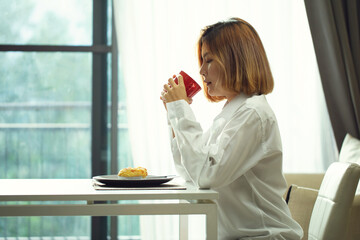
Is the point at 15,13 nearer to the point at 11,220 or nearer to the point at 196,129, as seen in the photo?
the point at 11,220

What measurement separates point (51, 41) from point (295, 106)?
5.59 feet

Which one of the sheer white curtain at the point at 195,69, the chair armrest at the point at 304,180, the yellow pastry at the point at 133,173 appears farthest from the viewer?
the sheer white curtain at the point at 195,69

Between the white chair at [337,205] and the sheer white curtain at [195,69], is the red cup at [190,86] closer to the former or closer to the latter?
the white chair at [337,205]

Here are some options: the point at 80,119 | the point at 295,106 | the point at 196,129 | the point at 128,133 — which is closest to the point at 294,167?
the point at 295,106

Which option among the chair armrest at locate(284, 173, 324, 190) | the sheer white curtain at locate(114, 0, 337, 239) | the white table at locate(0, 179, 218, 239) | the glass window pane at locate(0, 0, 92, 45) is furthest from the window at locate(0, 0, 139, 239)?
the white table at locate(0, 179, 218, 239)

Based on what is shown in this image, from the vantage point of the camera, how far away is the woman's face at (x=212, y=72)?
158cm

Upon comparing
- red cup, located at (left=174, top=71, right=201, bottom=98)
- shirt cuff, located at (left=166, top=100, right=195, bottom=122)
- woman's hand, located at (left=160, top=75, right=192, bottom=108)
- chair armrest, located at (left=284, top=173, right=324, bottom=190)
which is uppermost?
red cup, located at (left=174, top=71, right=201, bottom=98)

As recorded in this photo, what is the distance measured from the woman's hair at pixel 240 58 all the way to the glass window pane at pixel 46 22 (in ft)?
6.04

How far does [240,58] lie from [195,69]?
5.13 ft

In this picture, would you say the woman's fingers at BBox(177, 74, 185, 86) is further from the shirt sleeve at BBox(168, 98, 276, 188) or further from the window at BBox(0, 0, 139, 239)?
the window at BBox(0, 0, 139, 239)

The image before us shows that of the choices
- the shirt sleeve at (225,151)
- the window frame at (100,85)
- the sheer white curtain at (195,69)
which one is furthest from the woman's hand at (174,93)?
the window frame at (100,85)

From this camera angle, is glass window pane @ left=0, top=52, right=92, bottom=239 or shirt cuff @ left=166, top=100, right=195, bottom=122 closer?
shirt cuff @ left=166, top=100, right=195, bottom=122

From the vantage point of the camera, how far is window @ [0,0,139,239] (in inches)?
126

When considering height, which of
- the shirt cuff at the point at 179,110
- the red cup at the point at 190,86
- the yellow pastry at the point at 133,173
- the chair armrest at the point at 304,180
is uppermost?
the red cup at the point at 190,86
